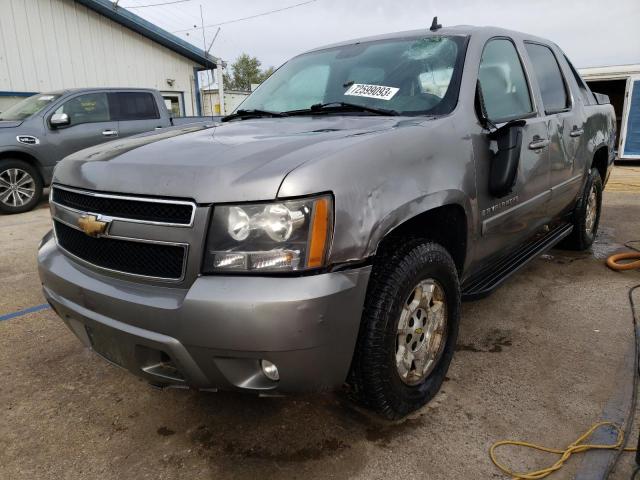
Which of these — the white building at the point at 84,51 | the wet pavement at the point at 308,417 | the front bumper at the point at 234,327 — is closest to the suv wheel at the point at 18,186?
the wet pavement at the point at 308,417

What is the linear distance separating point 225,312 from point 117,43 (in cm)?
1474

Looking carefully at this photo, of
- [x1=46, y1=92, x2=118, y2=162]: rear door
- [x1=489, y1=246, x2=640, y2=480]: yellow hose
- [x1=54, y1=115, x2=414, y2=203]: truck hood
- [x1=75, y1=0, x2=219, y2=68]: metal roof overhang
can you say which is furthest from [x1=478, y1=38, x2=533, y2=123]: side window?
[x1=75, y1=0, x2=219, y2=68]: metal roof overhang

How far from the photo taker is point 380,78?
9.12 ft

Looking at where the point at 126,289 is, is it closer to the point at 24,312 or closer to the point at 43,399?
the point at 43,399

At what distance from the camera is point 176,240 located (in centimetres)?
172

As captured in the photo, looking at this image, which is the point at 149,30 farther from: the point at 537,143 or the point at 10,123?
the point at 537,143

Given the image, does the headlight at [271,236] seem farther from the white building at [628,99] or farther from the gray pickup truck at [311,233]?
the white building at [628,99]

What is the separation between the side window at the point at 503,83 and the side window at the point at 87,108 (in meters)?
7.02

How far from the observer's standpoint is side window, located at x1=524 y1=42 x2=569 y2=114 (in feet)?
11.4

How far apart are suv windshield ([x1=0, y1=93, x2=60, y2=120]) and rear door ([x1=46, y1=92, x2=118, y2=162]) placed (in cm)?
22

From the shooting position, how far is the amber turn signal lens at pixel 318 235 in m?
1.65

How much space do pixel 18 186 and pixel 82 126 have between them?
4.57ft

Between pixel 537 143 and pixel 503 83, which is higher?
pixel 503 83

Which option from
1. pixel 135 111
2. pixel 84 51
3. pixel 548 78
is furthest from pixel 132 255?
pixel 84 51
